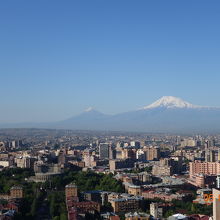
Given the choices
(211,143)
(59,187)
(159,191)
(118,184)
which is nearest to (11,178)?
(59,187)

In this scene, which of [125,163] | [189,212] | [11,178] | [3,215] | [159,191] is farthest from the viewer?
[125,163]

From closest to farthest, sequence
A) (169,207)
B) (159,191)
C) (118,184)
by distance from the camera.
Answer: (169,207)
(159,191)
(118,184)

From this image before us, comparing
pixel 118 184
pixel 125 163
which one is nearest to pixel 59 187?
pixel 118 184

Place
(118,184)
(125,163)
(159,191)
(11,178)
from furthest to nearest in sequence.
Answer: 1. (125,163)
2. (11,178)
3. (118,184)
4. (159,191)

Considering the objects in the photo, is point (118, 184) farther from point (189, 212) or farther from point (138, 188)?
point (189, 212)

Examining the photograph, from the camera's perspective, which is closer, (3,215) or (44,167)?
(3,215)

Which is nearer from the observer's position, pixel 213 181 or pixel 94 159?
pixel 213 181

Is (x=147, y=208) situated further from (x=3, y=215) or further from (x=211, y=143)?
(x=211, y=143)

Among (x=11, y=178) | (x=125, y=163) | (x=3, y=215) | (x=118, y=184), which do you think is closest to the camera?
(x=3, y=215)
